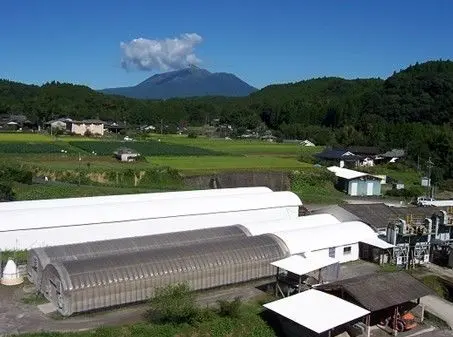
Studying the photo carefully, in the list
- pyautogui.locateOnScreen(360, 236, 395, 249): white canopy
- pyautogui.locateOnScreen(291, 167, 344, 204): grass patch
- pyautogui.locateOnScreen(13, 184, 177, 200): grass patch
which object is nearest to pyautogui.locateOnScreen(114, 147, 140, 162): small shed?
pyautogui.locateOnScreen(13, 184, 177, 200): grass patch

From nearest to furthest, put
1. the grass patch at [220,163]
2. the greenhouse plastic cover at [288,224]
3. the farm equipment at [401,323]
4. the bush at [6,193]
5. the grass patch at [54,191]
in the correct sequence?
1. the farm equipment at [401,323]
2. the greenhouse plastic cover at [288,224]
3. the bush at [6,193]
4. the grass patch at [54,191]
5. the grass patch at [220,163]

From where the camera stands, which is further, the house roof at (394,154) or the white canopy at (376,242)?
the house roof at (394,154)

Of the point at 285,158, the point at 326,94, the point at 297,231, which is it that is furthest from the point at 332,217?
the point at 326,94

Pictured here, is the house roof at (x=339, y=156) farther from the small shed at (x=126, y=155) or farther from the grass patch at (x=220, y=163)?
the small shed at (x=126, y=155)

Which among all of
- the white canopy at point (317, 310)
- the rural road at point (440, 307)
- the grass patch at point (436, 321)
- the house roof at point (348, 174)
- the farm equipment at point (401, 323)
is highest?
the house roof at point (348, 174)

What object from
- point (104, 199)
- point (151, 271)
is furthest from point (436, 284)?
point (104, 199)

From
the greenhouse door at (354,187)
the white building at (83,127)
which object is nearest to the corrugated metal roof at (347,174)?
the greenhouse door at (354,187)

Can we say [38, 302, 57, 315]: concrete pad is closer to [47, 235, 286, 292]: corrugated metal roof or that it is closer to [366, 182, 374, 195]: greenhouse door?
[47, 235, 286, 292]: corrugated metal roof
